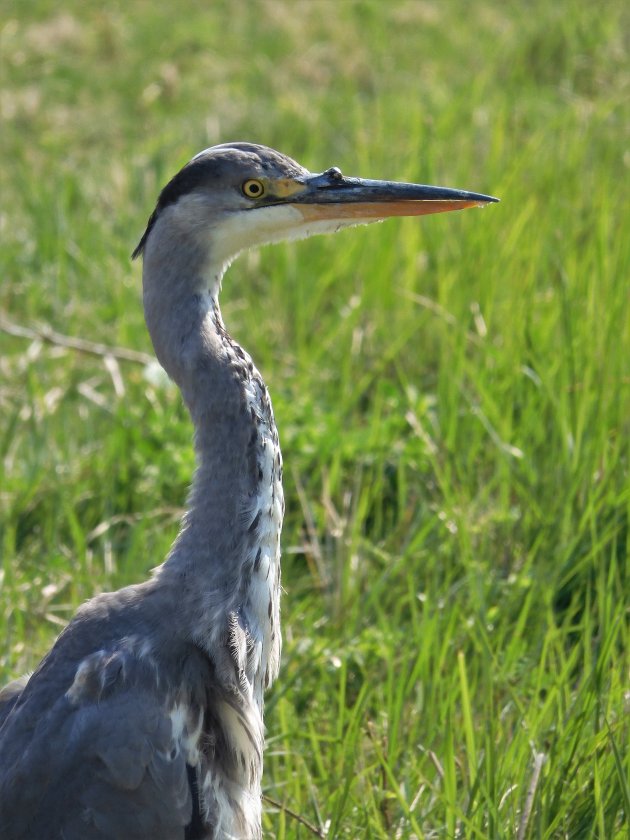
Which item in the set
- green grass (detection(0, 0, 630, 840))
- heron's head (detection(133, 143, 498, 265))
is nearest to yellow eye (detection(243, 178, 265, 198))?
heron's head (detection(133, 143, 498, 265))

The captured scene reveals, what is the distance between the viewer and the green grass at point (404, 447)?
268 centimetres

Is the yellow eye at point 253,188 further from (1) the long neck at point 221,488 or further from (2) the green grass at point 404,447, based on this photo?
(2) the green grass at point 404,447

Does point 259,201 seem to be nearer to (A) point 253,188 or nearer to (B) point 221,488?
(A) point 253,188

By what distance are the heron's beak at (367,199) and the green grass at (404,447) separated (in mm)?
905

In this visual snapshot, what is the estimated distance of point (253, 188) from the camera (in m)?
2.60

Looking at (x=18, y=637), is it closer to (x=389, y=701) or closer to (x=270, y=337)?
(x=389, y=701)

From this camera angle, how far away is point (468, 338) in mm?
4094

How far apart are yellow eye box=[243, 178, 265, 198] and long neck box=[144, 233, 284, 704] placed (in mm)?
206

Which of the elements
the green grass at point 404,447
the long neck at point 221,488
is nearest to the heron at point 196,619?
the long neck at point 221,488

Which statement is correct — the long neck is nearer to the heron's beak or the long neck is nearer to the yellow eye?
the yellow eye

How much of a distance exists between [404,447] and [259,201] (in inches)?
52.7

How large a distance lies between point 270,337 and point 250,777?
2341 mm

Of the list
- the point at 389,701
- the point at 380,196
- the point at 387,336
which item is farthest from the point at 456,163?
the point at 389,701

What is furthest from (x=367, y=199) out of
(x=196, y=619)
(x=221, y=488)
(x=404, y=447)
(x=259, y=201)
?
(x=404, y=447)
